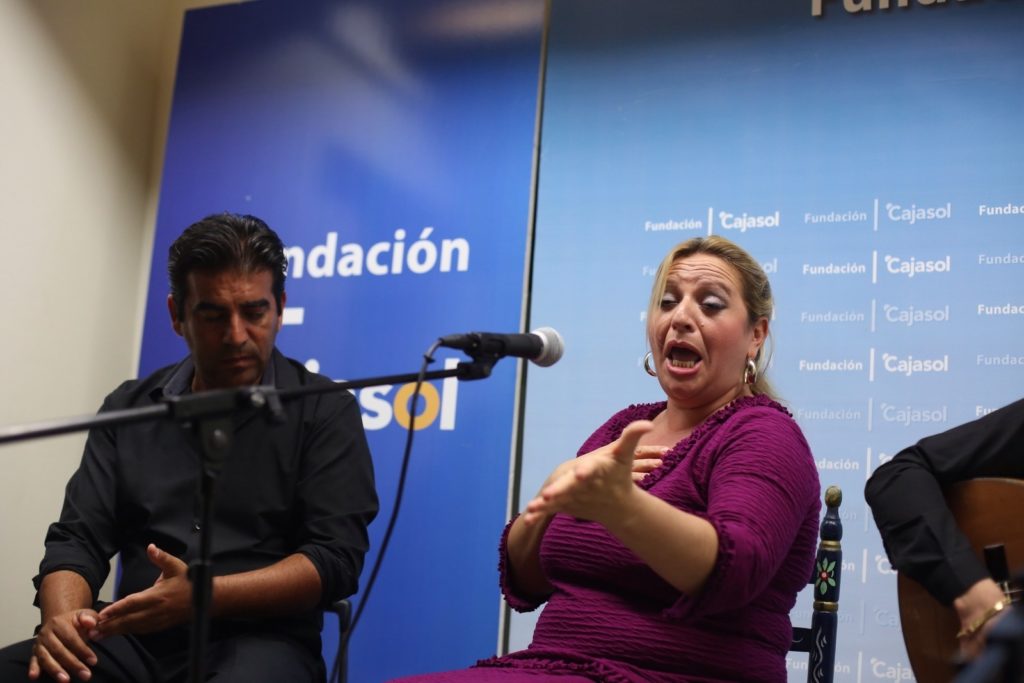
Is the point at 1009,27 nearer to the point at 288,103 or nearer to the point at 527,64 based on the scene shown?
the point at 527,64

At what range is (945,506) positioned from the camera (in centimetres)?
209

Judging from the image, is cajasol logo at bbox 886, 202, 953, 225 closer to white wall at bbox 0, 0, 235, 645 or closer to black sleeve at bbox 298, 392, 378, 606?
black sleeve at bbox 298, 392, 378, 606

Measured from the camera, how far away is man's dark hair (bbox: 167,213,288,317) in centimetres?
228

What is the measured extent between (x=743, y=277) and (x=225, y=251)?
115 cm

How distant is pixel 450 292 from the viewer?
11.2 feet

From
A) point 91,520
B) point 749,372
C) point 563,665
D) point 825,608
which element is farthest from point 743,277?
point 91,520

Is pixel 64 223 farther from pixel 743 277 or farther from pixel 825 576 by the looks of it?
pixel 825 576

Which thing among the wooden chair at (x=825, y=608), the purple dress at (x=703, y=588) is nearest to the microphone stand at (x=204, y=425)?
the purple dress at (x=703, y=588)

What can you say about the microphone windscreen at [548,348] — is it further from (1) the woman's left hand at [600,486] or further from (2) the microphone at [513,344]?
(1) the woman's left hand at [600,486]

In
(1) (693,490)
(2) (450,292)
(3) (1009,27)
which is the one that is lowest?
(1) (693,490)

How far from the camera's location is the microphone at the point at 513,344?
170 centimetres

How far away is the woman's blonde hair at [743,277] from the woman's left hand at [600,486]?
0.74 m

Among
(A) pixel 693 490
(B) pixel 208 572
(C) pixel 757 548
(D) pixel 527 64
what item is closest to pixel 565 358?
(D) pixel 527 64

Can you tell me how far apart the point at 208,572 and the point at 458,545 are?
185 cm
